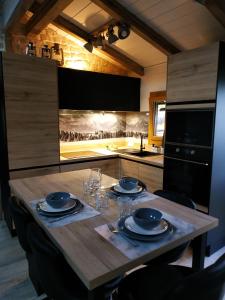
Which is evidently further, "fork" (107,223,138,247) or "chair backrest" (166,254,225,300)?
"fork" (107,223,138,247)

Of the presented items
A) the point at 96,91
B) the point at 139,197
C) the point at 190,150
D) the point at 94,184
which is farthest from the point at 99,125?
the point at 139,197

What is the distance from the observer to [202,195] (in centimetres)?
230

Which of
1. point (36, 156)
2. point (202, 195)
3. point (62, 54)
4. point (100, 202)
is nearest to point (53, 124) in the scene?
point (36, 156)

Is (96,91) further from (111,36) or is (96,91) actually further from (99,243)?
(99,243)

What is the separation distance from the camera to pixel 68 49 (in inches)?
136

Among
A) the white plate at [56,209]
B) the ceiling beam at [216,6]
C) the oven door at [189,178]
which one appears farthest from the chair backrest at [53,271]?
the ceiling beam at [216,6]

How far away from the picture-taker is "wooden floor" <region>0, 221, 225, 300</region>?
185 centimetres

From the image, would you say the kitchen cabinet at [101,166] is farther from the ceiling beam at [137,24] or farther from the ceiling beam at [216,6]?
the ceiling beam at [216,6]

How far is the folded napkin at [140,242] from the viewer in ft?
3.33

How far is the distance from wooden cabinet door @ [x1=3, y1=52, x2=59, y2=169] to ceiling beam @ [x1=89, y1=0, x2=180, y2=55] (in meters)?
0.94

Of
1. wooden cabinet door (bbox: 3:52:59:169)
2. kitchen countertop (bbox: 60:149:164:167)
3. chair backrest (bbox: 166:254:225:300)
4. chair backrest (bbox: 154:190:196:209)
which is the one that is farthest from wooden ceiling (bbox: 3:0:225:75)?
chair backrest (bbox: 166:254:225:300)

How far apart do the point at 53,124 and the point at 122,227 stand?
6.83 ft

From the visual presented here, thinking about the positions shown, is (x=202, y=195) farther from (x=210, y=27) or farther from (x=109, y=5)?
(x=109, y=5)

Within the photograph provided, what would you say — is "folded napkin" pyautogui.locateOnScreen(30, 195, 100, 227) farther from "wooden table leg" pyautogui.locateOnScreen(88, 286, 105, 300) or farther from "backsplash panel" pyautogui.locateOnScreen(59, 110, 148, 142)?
"backsplash panel" pyautogui.locateOnScreen(59, 110, 148, 142)
